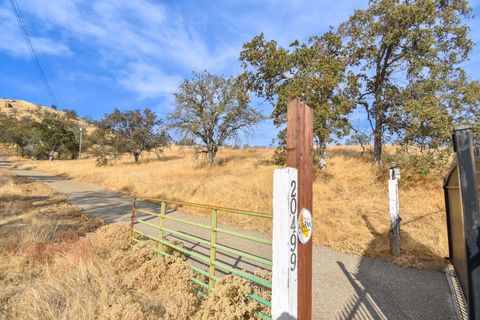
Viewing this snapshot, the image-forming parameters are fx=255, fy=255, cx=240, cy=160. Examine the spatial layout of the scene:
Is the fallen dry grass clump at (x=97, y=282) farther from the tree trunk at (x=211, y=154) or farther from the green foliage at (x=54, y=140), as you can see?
the green foliage at (x=54, y=140)

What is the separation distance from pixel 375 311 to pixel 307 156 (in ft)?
9.46

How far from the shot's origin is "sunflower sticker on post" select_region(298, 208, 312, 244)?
214 cm

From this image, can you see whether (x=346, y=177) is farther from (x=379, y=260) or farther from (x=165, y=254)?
(x=165, y=254)

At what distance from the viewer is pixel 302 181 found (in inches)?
87.4

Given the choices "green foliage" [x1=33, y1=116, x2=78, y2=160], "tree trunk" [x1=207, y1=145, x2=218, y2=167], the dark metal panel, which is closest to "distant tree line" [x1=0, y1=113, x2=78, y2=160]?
"green foliage" [x1=33, y1=116, x2=78, y2=160]

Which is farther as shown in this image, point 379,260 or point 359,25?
point 359,25

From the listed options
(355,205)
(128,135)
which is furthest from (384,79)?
(128,135)

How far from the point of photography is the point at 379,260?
18.0ft

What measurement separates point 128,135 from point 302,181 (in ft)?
113

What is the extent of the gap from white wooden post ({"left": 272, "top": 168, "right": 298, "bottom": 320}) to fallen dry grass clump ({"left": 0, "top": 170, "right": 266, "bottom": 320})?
1249mm

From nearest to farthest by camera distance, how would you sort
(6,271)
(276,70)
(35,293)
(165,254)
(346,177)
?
1. (35,293)
2. (6,271)
3. (165,254)
4. (346,177)
5. (276,70)

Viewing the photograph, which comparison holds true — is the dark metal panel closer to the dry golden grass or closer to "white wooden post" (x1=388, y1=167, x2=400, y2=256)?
the dry golden grass

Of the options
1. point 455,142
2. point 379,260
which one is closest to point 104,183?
point 379,260

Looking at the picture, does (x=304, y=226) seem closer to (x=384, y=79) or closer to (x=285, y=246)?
(x=285, y=246)
